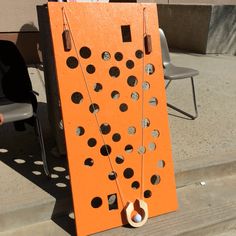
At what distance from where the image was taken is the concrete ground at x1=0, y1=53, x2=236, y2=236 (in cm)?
276

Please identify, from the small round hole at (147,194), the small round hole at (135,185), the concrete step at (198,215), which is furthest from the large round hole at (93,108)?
the concrete step at (198,215)

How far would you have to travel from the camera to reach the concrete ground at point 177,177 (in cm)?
276

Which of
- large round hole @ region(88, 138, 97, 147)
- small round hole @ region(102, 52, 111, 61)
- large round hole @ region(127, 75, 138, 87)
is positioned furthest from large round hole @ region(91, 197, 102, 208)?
small round hole @ region(102, 52, 111, 61)

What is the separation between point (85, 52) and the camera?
2.75m

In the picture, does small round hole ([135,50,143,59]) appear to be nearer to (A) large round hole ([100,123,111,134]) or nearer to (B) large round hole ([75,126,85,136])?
(A) large round hole ([100,123,111,134])

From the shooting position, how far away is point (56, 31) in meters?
2.57

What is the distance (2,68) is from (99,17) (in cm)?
114

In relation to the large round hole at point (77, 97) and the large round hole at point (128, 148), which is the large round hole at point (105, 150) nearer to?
the large round hole at point (128, 148)

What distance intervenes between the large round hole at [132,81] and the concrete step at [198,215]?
1.00m

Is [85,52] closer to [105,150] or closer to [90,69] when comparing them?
[90,69]

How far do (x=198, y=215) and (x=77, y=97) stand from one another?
1268 mm

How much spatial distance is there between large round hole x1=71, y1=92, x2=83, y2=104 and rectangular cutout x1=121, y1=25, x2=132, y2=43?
513 mm

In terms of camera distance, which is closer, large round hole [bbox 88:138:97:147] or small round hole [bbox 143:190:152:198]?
large round hole [bbox 88:138:97:147]

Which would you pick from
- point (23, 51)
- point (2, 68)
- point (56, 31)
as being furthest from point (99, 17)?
point (23, 51)
